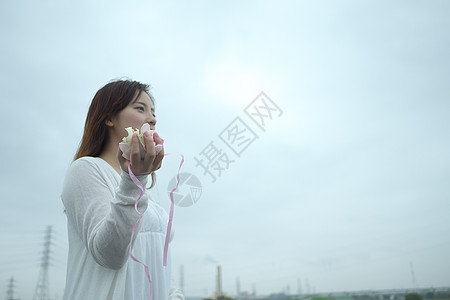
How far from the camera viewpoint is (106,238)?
3.88 feet

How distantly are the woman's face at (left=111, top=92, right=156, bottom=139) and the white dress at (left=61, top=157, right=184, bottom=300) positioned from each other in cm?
30

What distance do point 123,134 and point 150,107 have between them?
25 centimetres

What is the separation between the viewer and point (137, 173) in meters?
1.18

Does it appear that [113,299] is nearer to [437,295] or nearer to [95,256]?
[95,256]

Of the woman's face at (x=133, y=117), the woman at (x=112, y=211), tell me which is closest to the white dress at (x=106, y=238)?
the woman at (x=112, y=211)

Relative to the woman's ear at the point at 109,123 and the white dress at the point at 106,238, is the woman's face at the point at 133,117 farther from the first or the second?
the white dress at the point at 106,238

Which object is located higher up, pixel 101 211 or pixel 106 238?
pixel 101 211

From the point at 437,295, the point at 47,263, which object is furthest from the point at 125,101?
the point at 47,263

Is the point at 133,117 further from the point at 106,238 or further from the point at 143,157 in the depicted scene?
the point at 106,238

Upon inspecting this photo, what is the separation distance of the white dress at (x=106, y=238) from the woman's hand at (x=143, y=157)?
0.04m

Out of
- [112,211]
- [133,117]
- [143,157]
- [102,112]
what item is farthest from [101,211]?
[102,112]

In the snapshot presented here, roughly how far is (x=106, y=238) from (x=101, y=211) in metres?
0.16

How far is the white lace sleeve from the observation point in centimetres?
119

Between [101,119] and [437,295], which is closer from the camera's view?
[101,119]
